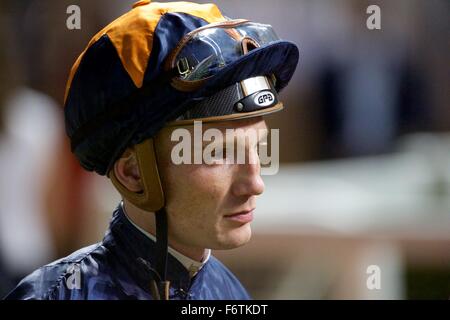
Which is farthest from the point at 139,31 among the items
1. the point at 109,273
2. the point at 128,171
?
the point at 109,273

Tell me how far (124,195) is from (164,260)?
157 mm

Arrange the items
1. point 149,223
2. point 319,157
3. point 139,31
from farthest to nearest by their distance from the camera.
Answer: point 319,157 → point 149,223 → point 139,31

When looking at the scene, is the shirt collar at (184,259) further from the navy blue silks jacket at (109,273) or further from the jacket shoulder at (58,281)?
the jacket shoulder at (58,281)

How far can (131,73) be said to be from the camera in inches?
67.6

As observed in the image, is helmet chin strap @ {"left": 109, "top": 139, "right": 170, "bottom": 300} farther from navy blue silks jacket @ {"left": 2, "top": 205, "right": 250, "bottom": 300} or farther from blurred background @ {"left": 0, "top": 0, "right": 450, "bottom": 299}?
blurred background @ {"left": 0, "top": 0, "right": 450, "bottom": 299}

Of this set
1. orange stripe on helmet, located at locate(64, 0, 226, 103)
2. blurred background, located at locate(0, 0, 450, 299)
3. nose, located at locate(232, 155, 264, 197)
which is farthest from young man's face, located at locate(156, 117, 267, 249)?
blurred background, located at locate(0, 0, 450, 299)

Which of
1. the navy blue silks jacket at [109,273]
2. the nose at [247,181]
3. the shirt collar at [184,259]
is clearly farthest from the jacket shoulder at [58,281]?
the nose at [247,181]

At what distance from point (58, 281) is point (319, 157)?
6.31 feet

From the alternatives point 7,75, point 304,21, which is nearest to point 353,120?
point 304,21

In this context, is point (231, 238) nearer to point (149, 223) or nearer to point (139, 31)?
point (149, 223)

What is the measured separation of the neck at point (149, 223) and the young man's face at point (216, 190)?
0.04 meters

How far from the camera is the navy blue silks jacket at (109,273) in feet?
5.98

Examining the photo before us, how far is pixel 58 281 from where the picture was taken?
1.82m
